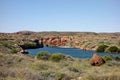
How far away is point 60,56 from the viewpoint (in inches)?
1223

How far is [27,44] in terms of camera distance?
3745 inches

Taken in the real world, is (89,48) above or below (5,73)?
below

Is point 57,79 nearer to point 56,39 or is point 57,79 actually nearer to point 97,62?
point 97,62

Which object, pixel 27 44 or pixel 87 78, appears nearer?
pixel 87 78

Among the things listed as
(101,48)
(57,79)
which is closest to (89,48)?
(101,48)

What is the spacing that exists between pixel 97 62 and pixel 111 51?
39324 millimetres

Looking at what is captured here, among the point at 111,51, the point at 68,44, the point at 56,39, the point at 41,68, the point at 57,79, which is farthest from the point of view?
the point at 56,39

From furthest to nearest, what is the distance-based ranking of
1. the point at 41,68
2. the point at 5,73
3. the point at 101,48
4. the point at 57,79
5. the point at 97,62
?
the point at 101,48
the point at 97,62
the point at 41,68
the point at 57,79
the point at 5,73

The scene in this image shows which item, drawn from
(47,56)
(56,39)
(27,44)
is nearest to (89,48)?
(27,44)

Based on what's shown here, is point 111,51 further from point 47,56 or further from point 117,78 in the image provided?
point 117,78

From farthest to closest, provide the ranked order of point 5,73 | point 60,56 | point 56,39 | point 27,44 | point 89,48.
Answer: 1. point 56,39
2. point 27,44
3. point 89,48
4. point 60,56
5. point 5,73

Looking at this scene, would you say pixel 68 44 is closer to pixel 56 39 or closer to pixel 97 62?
pixel 56 39

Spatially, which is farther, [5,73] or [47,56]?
[47,56]

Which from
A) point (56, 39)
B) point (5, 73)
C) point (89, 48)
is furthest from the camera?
point (56, 39)
